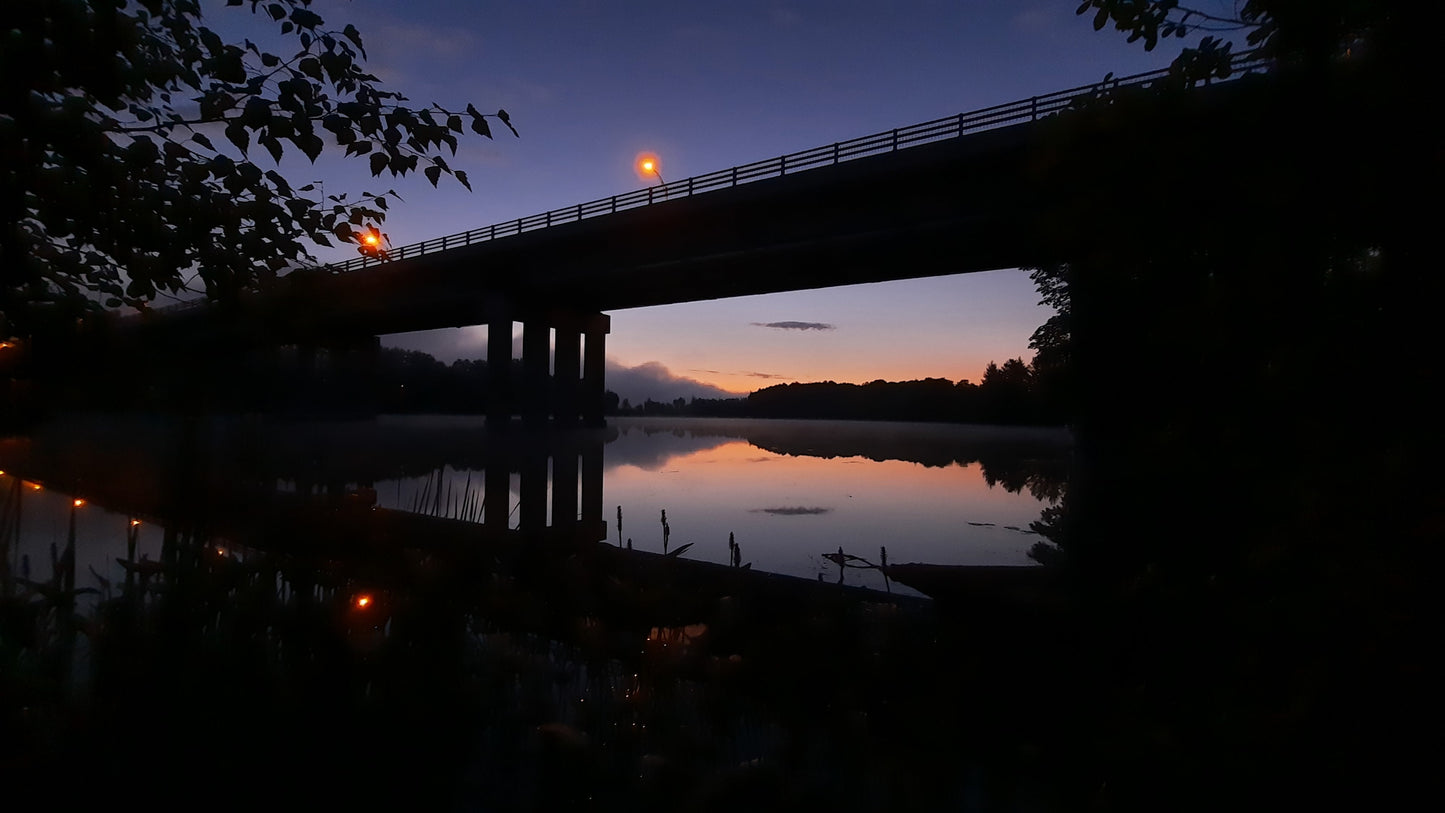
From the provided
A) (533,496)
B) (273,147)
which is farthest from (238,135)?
(533,496)

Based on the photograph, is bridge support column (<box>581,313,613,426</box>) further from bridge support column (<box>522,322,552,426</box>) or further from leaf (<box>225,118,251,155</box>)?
leaf (<box>225,118,251,155</box>)

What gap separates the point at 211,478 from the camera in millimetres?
5637

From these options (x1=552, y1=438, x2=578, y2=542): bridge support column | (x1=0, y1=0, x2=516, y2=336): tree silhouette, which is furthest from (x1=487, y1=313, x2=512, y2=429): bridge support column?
(x1=0, y1=0, x2=516, y2=336): tree silhouette

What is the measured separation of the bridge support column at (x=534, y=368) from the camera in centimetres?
4456

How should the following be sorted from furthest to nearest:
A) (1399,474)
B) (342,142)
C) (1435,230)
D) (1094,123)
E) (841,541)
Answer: (841,541)
(1094,123)
(342,142)
(1435,230)
(1399,474)

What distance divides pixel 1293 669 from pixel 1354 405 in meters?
1.13

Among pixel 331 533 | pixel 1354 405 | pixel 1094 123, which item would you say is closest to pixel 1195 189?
pixel 1094 123

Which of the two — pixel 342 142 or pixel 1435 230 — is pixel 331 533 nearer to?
pixel 342 142

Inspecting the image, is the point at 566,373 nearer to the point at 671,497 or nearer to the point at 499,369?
the point at 499,369

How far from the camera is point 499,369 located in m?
42.9

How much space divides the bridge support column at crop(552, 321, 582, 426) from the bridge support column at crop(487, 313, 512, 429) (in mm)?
4912

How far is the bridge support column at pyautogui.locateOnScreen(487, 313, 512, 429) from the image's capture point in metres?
42.4

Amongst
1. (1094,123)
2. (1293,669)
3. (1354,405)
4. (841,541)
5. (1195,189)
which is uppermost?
(1094,123)

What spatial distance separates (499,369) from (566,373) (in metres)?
6.31
